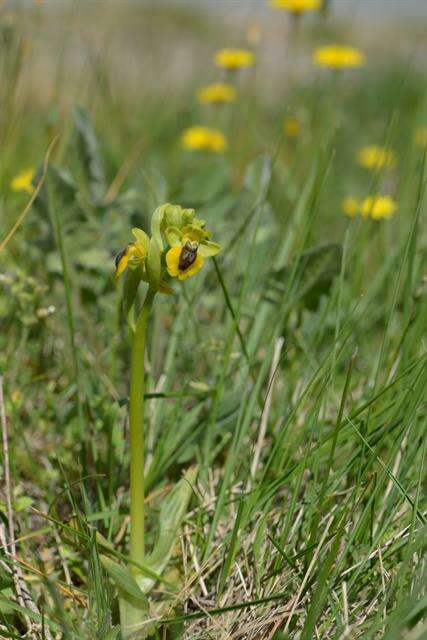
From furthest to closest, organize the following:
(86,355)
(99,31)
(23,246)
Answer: (99,31), (23,246), (86,355)

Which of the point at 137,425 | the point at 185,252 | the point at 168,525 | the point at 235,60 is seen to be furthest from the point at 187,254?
the point at 235,60

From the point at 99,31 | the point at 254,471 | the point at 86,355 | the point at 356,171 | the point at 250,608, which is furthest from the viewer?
the point at 99,31

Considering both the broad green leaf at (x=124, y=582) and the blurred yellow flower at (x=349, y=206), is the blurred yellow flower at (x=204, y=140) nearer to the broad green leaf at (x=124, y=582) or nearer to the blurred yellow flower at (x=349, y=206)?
the blurred yellow flower at (x=349, y=206)

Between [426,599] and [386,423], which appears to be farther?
[386,423]

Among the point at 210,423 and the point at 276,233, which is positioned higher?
the point at 276,233

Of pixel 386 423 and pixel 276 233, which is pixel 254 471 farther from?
pixel 276 233

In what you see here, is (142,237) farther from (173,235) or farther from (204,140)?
(204,140)

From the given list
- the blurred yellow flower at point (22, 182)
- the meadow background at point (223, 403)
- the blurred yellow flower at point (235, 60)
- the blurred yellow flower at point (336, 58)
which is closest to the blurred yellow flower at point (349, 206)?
the meadow background at point (223, 403)

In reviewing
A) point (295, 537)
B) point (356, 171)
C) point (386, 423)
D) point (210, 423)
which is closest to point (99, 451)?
point (210, 423)
